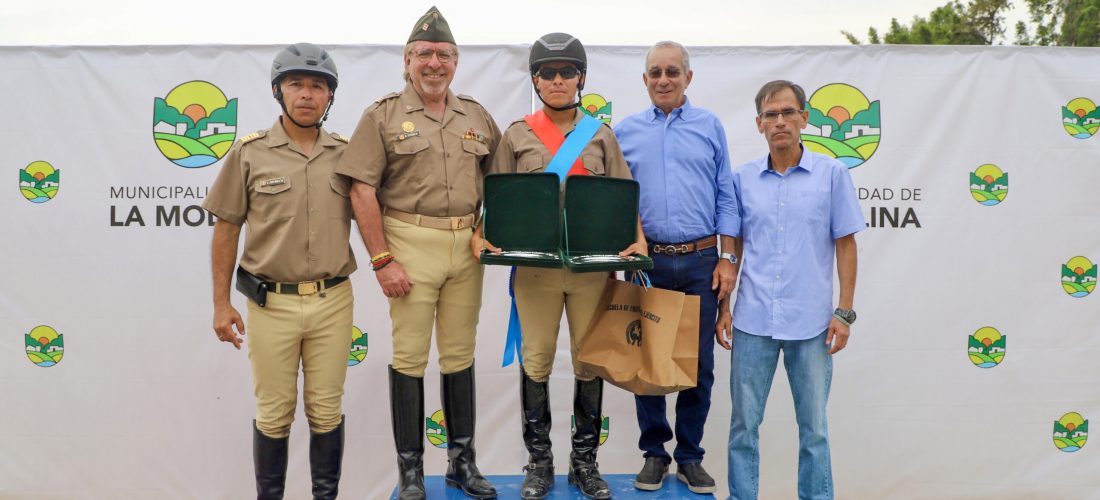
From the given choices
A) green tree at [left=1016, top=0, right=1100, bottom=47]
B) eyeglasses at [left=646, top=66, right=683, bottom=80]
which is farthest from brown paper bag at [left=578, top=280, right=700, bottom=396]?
green tree at [left=1016, top=0, right=1100, bottom=47]

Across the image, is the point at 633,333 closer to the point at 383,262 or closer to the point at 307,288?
the point at 383,262

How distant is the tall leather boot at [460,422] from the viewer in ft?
9.70

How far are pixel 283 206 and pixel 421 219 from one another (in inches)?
20.9

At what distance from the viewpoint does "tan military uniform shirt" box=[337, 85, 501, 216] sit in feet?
9.07

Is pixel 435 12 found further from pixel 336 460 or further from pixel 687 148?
pixel 336 460

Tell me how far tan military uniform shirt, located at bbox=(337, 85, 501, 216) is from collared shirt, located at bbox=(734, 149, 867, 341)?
3.91 ft

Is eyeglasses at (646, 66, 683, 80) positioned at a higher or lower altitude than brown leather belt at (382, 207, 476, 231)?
higher

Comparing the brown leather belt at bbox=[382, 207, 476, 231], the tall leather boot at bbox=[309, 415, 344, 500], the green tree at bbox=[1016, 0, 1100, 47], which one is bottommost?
the tall leather boot at bbox=[309, 415, 344, 500]

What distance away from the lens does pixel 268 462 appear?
2865 mm

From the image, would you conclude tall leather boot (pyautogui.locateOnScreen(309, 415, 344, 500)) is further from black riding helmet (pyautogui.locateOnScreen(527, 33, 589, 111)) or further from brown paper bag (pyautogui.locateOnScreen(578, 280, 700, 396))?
black riding helmet (pyautogui.locateOnScreen(527, 33, 589, 111))

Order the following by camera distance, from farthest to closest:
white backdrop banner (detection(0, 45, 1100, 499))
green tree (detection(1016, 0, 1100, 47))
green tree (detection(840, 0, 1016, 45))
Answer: green tree (detection(840, 0, 1016, 45))
green tree (detection(1016, 0, 1100, 47))
white backdrop banner (detection(0, 45, 1100, 499))

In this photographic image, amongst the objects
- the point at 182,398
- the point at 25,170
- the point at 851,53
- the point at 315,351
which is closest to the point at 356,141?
the point at 315,351

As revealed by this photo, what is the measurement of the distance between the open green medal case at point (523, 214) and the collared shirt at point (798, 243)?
2.80 ft

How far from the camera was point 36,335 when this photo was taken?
13.6 ft
